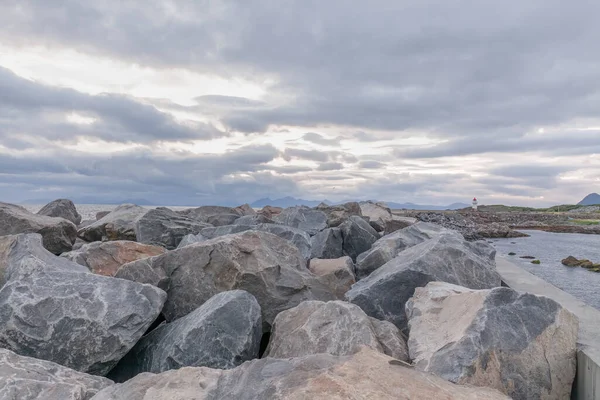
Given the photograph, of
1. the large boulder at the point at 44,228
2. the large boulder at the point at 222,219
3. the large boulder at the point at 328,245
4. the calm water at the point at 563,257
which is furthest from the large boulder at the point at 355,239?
the large boulder at the point at 44,228

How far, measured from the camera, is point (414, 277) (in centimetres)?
598

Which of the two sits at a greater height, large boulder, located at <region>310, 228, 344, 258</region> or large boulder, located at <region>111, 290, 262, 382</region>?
large boulder, located at <region>310, 228, 344, 258</region>

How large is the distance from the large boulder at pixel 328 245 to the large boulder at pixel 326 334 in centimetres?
572

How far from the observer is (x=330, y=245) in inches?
422

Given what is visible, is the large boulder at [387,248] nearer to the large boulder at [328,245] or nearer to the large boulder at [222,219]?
the large boulder at [328,245]

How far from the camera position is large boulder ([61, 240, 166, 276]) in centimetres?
739

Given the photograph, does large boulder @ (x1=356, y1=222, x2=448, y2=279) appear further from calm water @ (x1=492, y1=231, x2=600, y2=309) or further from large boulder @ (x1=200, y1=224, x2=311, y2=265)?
calm water @ (x1=492, y1=231, x2=600, y2=309)

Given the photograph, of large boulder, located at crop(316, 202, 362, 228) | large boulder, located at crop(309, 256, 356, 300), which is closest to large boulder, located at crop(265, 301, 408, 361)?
large boulder, located at crop(309, 256, 356, 300)

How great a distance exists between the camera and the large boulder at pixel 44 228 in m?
9.89

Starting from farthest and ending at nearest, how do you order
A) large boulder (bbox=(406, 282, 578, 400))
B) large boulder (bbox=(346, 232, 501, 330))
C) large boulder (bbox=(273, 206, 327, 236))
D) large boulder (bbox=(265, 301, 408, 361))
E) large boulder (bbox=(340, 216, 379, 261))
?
1. large boulder (bbox=(273, 206, 327, 236))
2. large boulder (bbox=(340, 216, 379, 261))
3. large boulder (bbox=(346, 232, 501, 330))
4. large boulder (bbox=(265, 301, 408, 361))
5. large boulder (bbox=(406, 282, 578, 400))

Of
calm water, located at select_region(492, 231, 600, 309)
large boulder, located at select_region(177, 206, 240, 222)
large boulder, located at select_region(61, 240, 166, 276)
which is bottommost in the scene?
calm water, located at select_region(492, 231, 600, 309)

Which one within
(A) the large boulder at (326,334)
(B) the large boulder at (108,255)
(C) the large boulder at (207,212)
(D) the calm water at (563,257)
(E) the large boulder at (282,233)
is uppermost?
(C) the large boulder at (207,212)

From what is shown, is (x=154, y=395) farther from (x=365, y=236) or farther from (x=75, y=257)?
(x=365, y=236)

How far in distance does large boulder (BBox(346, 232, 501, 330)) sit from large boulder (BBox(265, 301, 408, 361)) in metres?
1.01
